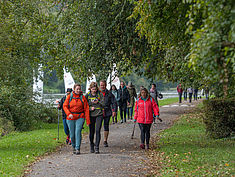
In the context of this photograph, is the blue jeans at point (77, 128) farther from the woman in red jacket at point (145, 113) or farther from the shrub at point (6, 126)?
the shrub at point (6, 126)

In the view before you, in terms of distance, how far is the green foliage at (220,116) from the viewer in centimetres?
1207

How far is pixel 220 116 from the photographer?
39.8 ft

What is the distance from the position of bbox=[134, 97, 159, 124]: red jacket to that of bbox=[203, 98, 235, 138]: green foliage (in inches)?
80.7

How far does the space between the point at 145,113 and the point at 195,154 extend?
191cm

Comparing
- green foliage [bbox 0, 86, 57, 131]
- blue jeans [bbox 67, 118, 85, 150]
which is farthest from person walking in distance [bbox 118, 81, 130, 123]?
blue jeans [bbox 67, 118, 85, 150]

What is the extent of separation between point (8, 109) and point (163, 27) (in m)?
10.0

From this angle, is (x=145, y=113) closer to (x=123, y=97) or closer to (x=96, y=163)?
(x=96, y=163)

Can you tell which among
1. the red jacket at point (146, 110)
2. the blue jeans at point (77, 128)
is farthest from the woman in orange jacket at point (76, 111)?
the red jacket at point (146, 110)

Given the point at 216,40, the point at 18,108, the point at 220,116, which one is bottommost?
the point at 220,116

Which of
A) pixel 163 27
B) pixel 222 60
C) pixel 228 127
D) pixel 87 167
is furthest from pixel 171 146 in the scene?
pixel 222 60

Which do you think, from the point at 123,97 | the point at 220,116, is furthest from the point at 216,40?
the point at 123,97

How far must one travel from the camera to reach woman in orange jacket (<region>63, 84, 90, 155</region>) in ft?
32.8

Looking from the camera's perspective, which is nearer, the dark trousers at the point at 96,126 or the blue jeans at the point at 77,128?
the blue jeans at the point at 77,128

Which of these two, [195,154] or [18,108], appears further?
[18,108]
